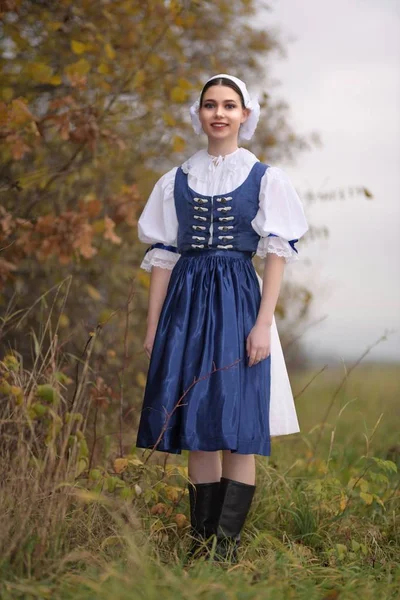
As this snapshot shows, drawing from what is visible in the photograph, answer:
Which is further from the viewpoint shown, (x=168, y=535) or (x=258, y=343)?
(x=168, y=535)

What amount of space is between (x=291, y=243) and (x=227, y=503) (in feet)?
3.28

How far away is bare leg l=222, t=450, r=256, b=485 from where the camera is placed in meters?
3.06

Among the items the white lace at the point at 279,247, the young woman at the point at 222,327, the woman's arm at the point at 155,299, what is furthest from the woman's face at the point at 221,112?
the woman's arm at the point at 155,299

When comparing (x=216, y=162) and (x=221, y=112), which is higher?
(x=221, y=112)

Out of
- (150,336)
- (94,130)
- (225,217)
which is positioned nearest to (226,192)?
(225,217)

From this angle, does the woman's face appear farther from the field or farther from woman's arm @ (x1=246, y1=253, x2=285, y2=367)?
the field

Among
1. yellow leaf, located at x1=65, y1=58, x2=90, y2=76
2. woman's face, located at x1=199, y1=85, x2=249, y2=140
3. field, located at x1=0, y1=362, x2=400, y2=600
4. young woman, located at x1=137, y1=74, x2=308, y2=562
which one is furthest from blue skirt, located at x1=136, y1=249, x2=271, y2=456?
yellow leaf, located at x1=65, y1=58, x2=90, y2=76

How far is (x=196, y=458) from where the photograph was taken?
314cm

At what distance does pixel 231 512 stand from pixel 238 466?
172 millimetres

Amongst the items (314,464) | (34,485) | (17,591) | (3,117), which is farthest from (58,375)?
(314,464)

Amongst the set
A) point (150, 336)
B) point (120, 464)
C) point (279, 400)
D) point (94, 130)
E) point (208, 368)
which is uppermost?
point (94, 130)

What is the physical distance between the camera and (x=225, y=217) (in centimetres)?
302

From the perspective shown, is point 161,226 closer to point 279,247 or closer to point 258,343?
point 279,247

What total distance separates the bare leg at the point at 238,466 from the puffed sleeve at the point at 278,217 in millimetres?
762
